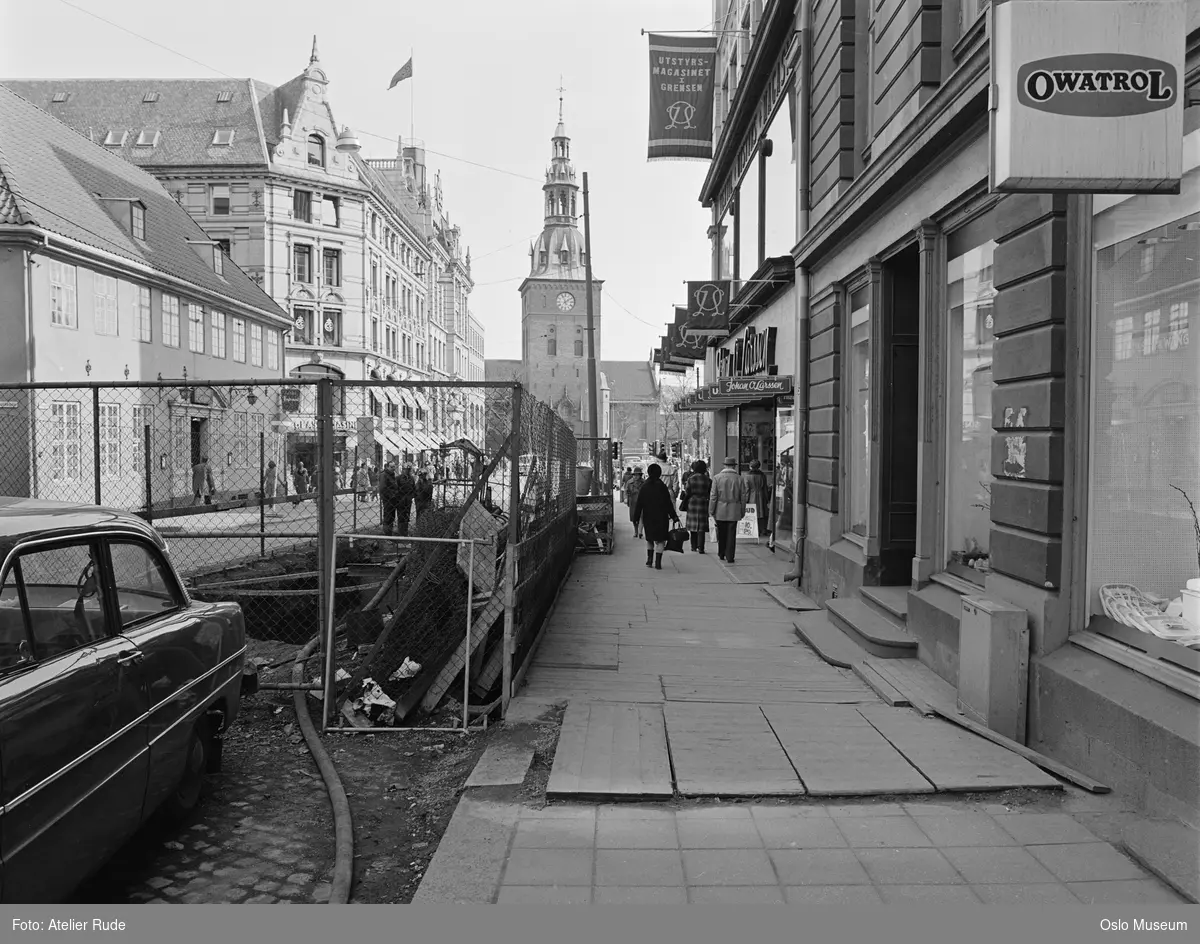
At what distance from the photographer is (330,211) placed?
192 feet

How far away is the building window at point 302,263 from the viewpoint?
57.1 metres

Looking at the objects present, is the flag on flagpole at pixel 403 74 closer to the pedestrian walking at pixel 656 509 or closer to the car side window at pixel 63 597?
the pedestrian walking at pixel 656 509

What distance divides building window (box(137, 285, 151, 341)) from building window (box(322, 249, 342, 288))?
1062 inches

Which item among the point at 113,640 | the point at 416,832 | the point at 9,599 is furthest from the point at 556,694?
the point at 9,599

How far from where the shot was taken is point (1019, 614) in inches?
236

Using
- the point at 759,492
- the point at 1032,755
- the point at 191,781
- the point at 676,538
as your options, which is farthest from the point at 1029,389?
the point at 759,492

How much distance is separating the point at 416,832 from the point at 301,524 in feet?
43.5

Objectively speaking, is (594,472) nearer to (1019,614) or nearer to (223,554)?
(223,554)

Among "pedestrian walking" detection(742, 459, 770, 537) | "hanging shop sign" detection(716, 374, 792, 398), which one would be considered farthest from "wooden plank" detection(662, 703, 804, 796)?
"pedestrian walking" detection(742, 459, 770, 537)

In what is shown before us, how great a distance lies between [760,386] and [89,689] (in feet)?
45.2

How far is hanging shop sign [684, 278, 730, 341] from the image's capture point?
2292cm

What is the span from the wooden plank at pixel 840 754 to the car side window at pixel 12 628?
12.3 feet

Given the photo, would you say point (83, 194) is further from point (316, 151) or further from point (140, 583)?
point (140, 583)

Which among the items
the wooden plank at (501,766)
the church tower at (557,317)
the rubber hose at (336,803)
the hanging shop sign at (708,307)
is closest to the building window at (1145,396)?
the wooden plank at (501,766)
